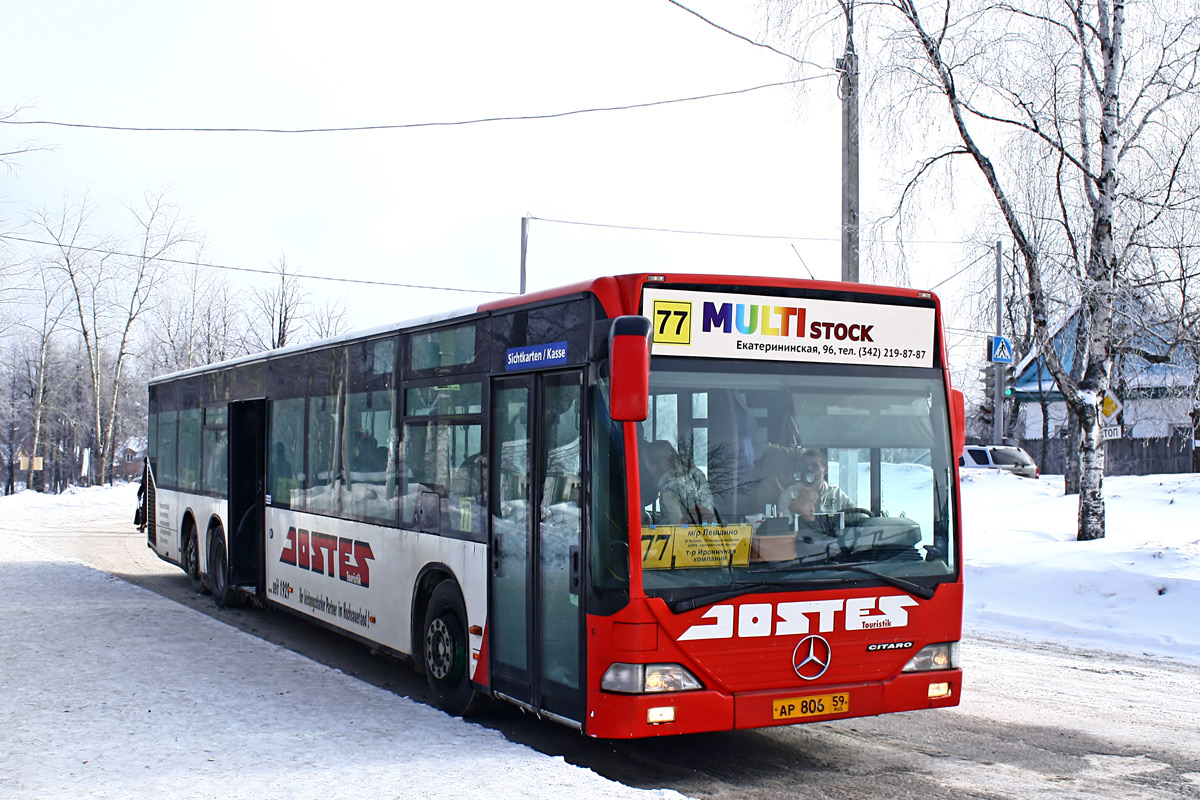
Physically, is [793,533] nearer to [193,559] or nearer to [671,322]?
[671,322]

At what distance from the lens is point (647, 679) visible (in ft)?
20.2

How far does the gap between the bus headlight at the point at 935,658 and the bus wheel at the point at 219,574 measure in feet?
29.1

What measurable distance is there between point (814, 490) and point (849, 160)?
34.1 ft

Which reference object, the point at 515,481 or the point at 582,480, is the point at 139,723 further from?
the point at 582,480

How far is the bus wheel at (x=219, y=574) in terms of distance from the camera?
528 inches

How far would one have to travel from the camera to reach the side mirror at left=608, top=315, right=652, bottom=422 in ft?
19.0

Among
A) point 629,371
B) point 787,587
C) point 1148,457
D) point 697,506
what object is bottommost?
point 787,587

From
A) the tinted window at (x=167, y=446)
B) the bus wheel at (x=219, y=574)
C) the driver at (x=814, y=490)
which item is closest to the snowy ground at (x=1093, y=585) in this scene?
the driver at (x=814, y=490)

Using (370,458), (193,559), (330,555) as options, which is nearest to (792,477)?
(370,458)

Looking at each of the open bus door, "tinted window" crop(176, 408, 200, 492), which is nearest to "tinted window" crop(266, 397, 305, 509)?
the open bus door

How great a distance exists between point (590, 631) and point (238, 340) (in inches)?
2118

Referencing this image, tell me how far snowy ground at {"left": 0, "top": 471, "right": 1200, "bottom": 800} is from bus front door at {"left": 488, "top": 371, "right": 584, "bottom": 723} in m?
0.45

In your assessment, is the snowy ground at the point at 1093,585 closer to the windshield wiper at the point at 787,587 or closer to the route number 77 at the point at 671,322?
the windshield wiper at the point at 787,587

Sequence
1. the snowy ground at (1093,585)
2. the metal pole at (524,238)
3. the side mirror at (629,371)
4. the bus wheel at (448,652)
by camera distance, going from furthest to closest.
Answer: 1. the metal pole at (524,238)
2. the snowy ground at (1093,585)
3. the bus wheel at (448,652)
4. the side mirror at (629,371)
